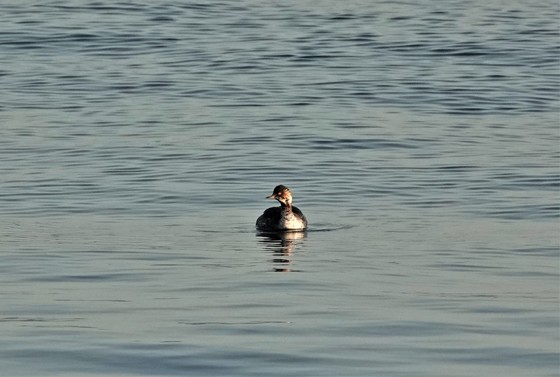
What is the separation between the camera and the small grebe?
18.2 m

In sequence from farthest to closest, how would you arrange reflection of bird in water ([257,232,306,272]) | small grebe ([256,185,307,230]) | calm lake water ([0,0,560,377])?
1. small grebe ([256,185,307,230])
2. reflection of bird in water ([257,232,306,272])
3. calm lake water ([0,0,560,377])

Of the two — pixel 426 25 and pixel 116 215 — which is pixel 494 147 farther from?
pixel 426 25

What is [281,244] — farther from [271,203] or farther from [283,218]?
[271,203]

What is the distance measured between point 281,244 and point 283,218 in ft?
2.42

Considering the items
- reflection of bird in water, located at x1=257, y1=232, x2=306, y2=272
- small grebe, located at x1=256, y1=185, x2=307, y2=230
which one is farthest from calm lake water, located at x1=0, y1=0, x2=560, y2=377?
small grebe, located at x1=256, y1=185, x2=307, y2=230

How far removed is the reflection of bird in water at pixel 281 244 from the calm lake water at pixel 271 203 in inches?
2.7

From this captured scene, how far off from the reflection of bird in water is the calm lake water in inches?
2.7

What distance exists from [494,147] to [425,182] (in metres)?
3.64

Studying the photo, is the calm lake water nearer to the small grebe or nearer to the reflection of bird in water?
the reflection of bird in water

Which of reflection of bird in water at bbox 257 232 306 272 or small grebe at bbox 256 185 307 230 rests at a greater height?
small grebe at bbox 256 185 307 230

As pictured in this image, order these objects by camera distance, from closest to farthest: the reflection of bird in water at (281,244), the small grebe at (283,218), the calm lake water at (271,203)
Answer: the calm lake water at (271,203) → the reflection of bird in water at (281,244) → the small grebe at (283,218)

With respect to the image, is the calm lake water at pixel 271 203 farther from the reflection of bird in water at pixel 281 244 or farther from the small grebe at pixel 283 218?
the small grebe at pixel 283 218

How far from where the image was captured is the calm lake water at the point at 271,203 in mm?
11648

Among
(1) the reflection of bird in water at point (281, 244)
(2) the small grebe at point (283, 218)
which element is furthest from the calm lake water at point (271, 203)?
(2) the small grebe at point (283, 218)
